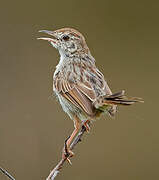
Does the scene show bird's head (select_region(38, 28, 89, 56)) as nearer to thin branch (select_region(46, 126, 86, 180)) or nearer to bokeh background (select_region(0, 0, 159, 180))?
thin branch (select_region(46, 126, 86, 180))

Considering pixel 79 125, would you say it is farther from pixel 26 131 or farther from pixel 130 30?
pixel 130 30

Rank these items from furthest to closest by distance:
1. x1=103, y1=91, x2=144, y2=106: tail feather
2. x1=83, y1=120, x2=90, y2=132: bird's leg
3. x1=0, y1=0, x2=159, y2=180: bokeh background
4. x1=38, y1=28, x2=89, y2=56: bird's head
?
x1=0, y1=0, x2=159, y2=180: bokeh background, x1=38, y1=28, x2=89, y2=56: bird's head, x1=83, y1=120, x2=90, y2=132: bird's leg, x1=103, y1=91, x2=144, y2=106: tail feather

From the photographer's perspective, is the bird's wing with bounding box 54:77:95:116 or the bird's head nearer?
the bird's wing with bounding box 54:77:95:116

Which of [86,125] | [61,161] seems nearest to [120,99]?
[86,125]

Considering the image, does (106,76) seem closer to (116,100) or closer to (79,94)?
(79,94)

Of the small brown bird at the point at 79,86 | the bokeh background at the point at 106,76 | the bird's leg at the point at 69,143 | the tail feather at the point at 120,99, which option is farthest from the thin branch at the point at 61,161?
the bokeh background at the point at 106,76

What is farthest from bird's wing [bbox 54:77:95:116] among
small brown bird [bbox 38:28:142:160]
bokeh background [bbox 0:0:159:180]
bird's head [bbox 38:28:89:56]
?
bokeh background [bbox 0:0:159:180]

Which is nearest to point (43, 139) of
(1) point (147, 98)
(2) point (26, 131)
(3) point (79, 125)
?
(2) point (26, 131)
